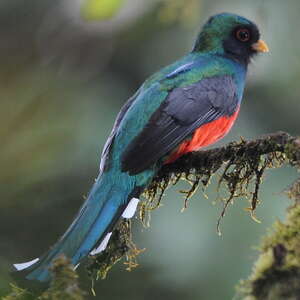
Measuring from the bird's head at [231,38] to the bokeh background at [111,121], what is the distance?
165mm

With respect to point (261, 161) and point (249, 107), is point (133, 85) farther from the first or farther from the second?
point (261, 161)

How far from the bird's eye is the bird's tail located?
1867 millimetres

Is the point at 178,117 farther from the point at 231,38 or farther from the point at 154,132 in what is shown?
the point at 231,38

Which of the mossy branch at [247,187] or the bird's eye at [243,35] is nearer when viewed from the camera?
the mossy branch at [247,187]

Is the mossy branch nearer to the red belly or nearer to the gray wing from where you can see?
the red belly

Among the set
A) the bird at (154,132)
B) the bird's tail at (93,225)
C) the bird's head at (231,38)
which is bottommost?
the bird's tail at (93,225)

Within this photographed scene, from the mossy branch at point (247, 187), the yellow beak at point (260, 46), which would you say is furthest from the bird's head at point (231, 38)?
the mossy branch at point (247, 187)

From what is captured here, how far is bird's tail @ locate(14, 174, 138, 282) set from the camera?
3162mm

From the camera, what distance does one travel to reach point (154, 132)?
4113mm

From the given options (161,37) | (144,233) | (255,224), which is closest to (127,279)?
(144,233)

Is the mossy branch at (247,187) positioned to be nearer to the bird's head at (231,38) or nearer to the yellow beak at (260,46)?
the bird's head at (231,38)

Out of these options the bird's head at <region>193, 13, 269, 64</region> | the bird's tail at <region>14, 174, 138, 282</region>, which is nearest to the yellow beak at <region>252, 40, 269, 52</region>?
the bird's head at <region>193, 13, 269, 64</region>

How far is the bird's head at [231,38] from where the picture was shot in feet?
17.7

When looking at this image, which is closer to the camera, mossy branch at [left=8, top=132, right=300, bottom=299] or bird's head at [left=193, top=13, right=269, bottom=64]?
mossy branch at [left=8, top=132, right=300, bottom=299]
